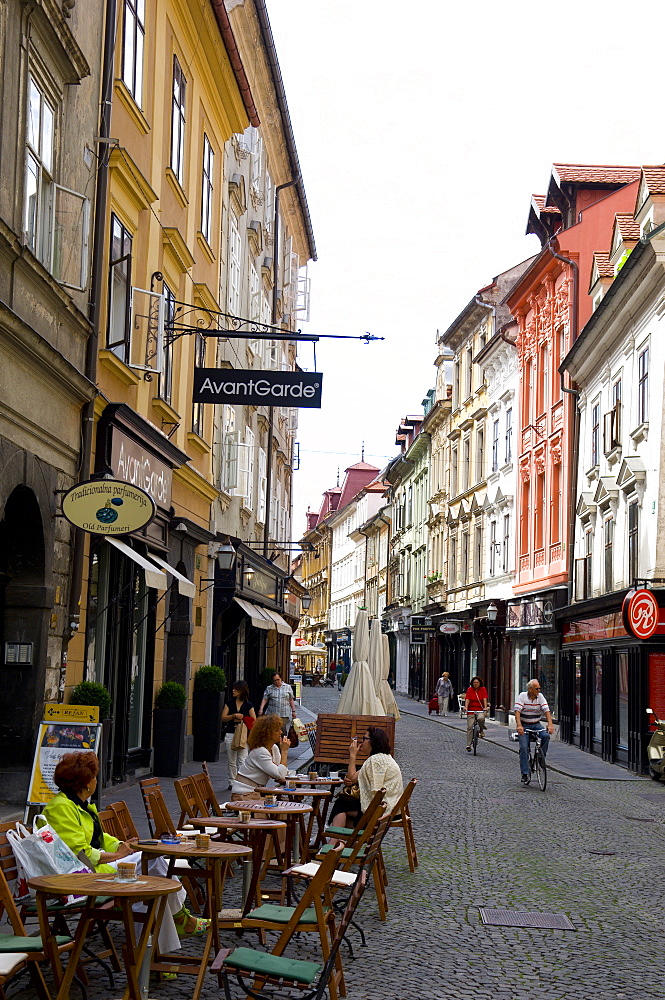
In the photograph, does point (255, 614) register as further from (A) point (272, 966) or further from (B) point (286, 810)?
(A) point (272, 966)

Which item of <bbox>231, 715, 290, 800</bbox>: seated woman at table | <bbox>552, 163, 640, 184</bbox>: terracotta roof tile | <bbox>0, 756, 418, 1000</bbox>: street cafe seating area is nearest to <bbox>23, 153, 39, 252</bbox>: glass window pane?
<bbox>231, 715, 290, 800</bbox>: seated woman at table

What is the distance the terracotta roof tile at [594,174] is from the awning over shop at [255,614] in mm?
16586

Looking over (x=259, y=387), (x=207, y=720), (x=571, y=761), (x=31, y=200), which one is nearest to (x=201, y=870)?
(x=31, y=200)

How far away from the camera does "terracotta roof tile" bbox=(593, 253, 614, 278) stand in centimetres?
3016

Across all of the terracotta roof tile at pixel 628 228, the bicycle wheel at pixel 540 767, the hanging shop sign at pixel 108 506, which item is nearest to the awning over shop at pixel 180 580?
the hanging shop sign at pixel 108 506

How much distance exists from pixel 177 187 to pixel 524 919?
519 inches

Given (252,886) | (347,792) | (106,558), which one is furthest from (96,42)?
(252,886)

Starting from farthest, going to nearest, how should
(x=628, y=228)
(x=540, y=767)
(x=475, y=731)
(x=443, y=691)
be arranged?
(x=443, y=691) → (x=628, y=228) → (x=475, y=731) → (x=540, y=767)

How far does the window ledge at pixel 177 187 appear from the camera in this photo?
59.6 ft

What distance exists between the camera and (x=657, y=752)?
71.3 ft

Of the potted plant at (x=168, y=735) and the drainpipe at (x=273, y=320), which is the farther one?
the drainpipe at (x=273, y=320)

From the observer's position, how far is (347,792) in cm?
1116

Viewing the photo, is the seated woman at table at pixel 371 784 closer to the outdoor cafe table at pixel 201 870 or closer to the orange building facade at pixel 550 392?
the outdoor cafe table at pixel 201 870

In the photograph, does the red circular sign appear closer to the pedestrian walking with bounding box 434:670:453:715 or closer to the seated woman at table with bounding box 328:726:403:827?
the seated woman at table with bounding box 328:726:403:827
